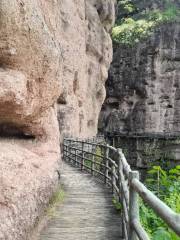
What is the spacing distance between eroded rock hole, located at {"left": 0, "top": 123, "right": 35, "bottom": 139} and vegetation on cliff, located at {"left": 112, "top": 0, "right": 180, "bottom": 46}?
29798mm

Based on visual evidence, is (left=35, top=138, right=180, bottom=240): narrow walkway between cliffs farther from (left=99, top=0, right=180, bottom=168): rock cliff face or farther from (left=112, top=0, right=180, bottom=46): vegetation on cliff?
(left=112, top=0, right=180, bottom=46): vegetation on cliff

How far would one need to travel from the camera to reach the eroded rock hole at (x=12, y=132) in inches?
218

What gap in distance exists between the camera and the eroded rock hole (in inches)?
218

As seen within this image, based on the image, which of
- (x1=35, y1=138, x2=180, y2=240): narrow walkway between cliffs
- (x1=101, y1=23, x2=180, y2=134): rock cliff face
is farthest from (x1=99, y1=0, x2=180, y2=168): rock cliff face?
(x1=35, y1=138, x2=180, y2=240): narrow walkway between cliffs

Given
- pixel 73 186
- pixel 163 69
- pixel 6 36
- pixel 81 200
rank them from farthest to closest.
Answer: pixel 163 69, pixel 73 186, pixel 81 200, pixel 6 36

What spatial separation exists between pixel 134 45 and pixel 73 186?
2742 centimetres

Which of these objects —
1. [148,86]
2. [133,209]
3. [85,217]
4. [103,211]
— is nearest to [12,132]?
[85,217]

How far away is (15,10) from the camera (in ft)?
15.1

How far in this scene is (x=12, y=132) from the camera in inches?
229

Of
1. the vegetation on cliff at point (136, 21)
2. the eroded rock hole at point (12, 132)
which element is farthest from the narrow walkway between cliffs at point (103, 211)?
the vegetation on cliff at point (136, 21)

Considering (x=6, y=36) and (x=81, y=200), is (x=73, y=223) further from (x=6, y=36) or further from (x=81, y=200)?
(x=6, y=36)

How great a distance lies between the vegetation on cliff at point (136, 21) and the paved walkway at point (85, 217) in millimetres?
28178

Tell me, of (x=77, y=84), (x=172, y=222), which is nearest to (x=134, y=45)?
(x=77, y=84)

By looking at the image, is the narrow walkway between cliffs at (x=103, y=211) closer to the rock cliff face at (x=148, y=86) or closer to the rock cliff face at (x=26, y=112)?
the rock cliff face at (x=26, y=112)
